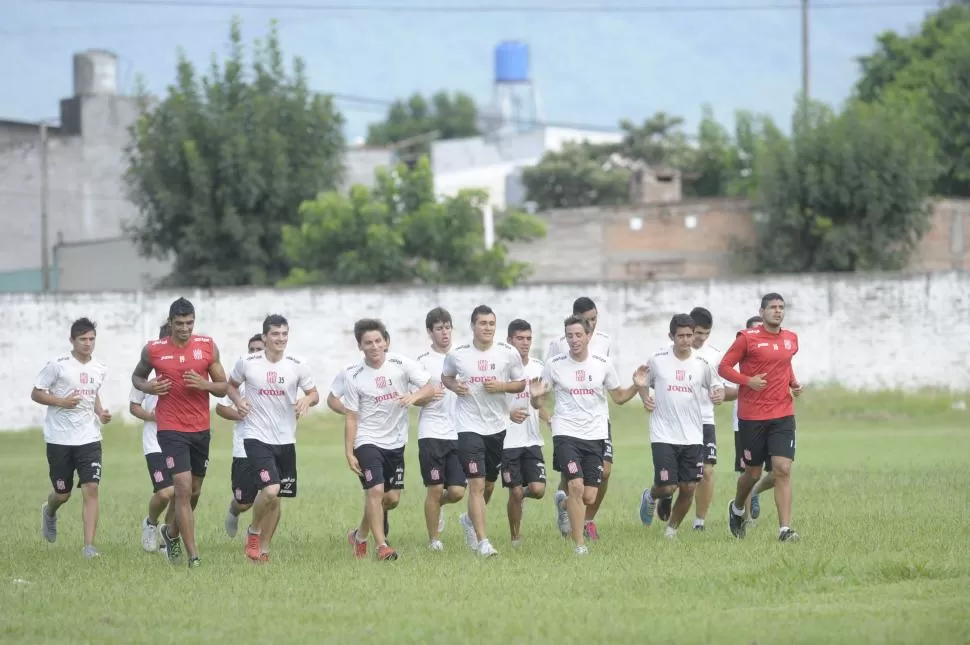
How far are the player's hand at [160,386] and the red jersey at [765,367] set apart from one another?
4.94 m

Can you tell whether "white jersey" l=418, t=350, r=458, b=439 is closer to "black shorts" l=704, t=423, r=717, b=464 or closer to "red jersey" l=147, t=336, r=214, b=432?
"red jersey" l=147, t=336, r=214, b=432

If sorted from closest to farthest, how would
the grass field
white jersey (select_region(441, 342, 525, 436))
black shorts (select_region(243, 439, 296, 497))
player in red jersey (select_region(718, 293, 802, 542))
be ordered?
the grass field → black shorts (select_region(243, 439, 296, 497)) → white jersey (select_region(441, 342, 525, 436)) → player in red jersey (select_region(718, 293, 802, 542))

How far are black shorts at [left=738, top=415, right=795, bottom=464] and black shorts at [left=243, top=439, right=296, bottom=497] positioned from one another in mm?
4151

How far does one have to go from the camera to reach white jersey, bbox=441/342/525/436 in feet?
45.1

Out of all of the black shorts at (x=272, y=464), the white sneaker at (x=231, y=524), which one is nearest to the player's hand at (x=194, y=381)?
the black shorts at (x=272, y=464)

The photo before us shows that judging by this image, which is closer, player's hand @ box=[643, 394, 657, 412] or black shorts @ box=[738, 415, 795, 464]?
black shorts @ box=[738, 415, 795, 464]

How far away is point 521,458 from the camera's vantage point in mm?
14344

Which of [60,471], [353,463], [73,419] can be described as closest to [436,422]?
[353,463]

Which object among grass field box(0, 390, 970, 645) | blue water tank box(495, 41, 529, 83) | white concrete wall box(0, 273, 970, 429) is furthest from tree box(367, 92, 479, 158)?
grass field box(0, 390, 970, 645)

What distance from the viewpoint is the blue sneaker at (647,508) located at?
15359 mm

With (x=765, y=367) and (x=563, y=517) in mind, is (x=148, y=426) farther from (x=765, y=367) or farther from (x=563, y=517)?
(x=765, y=367)

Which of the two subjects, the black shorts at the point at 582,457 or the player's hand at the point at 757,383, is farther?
the player's hand at the point at 757,383

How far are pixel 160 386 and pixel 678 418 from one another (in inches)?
193

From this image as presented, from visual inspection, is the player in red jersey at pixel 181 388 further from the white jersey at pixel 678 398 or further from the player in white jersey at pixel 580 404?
the white jersey at pixel 678 398
